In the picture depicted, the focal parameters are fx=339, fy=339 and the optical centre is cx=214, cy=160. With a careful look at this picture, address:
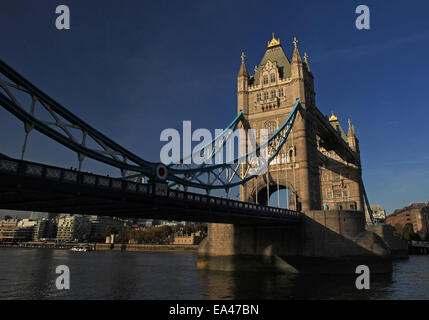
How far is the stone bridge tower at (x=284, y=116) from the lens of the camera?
4625 centimetres

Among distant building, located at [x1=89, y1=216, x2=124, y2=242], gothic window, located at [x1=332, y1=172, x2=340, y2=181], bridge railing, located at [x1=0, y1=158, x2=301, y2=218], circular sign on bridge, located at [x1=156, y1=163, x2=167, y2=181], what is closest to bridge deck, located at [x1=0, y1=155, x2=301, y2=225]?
bridge railing, located at [x1=0, y1=158, x2=301, y2=218]

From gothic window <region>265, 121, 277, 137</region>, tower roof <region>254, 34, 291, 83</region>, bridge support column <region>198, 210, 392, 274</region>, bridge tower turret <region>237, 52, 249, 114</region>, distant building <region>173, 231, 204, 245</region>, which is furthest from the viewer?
distant building <region>173, 231, 204, 245</region>

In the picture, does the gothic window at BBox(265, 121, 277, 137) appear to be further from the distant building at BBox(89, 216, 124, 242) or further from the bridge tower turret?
the distant building at BBox(89, 216, 124, 242)

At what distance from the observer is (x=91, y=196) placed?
19.4 metres

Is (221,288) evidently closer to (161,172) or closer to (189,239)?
(161,172)

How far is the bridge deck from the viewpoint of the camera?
16.2 m

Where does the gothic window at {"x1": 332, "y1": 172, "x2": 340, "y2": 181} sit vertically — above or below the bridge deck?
above

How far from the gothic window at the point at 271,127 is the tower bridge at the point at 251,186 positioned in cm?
15

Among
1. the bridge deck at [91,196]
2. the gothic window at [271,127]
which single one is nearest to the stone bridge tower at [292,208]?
the gothic window at [271,127]

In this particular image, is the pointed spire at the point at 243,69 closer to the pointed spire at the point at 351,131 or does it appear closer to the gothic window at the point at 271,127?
the gothic window at the point at 271,127

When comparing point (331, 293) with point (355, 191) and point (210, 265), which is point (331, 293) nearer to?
point (210, 265)

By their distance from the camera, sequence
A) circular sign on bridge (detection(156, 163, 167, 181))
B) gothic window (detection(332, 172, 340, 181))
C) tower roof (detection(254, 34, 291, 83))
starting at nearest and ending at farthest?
1. circular sign on bridge (detection(156, 163, 167, 181))
2. tower roof (detection(254, 34, 291, 83))
3. gothic window (detection(332, 172, 340, 181))

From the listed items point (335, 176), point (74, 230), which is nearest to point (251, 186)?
point (335, 176)
